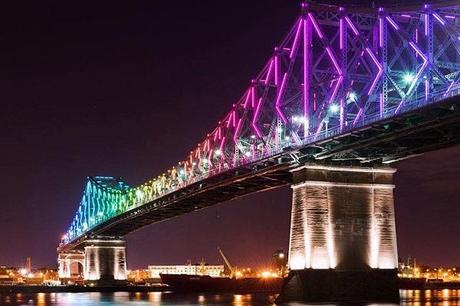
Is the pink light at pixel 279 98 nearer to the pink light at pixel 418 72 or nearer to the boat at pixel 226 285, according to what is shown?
the pink light at pixel 418 72

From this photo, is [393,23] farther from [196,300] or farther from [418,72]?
[196,300]

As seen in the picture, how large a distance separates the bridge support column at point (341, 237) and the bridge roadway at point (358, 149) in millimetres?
1016

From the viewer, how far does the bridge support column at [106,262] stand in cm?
12631

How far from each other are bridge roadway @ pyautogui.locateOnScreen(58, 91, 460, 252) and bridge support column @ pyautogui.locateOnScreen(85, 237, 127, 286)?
46910 millimetres

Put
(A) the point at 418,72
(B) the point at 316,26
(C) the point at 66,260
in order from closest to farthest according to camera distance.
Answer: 1. (A) the point at 418,72
2. (B) the point at 316,26
3. (C) the point at 66,260

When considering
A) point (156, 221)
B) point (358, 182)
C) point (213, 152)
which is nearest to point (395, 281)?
point (358, 182)

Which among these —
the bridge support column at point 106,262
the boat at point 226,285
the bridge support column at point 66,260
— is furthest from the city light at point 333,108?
the bridge support column at point 66,260

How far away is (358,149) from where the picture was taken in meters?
52.9

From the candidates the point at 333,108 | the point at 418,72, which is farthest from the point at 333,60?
the point at 418,72

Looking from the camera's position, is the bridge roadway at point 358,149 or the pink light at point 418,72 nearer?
the bridge roadway at point 358,149

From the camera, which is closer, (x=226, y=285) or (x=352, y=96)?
(x=352, y=96)

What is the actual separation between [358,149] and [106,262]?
264 ft

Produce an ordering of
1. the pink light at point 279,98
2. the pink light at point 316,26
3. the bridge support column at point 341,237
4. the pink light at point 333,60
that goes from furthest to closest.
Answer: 1. the pink light at point 279,98
2. the pink light at point 316,26
3. the pink light at point 333,60
4. the bridge support column at point 341,237

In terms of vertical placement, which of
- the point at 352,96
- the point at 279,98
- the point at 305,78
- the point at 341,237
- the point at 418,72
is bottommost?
the point at 341,237
